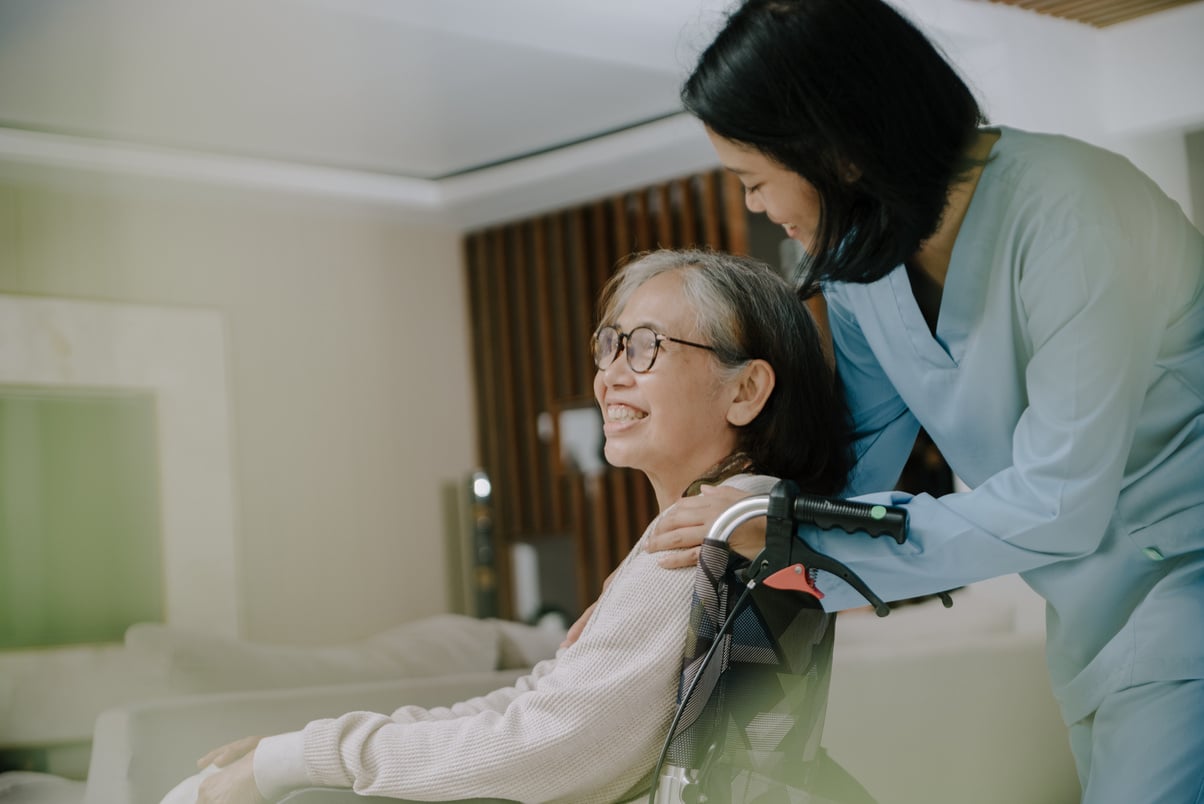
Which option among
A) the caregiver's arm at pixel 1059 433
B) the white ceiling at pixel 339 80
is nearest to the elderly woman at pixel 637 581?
the caregiver's arm at pixel 1059 433

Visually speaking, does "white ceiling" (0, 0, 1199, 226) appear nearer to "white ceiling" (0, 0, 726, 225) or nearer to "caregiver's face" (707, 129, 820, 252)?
"white ceiling" (0, 0, 726, 225)

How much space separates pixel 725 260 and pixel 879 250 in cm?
40

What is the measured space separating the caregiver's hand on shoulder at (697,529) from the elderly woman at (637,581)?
3cm

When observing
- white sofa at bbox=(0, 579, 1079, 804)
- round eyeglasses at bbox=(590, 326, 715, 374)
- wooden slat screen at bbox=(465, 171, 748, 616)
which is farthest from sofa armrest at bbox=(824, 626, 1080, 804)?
wooden slat screen at bbox=(465, 171, 748, 616)

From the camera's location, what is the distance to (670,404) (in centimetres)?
171

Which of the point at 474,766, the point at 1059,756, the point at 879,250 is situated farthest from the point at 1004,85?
the point at 474,766

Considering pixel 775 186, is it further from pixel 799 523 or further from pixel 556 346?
pixel 556 346

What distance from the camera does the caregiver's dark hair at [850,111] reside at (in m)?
1.35

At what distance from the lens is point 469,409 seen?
6227 millimetres

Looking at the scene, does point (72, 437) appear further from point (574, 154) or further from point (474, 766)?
point (474, 766)

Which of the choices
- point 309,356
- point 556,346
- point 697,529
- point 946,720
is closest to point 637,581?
point 697,529

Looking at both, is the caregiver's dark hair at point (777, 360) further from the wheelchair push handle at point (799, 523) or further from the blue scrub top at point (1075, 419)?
the wheelchair push handle at point (799, 523)

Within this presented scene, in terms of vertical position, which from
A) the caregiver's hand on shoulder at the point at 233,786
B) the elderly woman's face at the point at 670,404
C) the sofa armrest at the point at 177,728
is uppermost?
the elderly woman's face at the point at 670,404

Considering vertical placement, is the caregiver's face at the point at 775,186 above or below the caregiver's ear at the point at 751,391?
above
